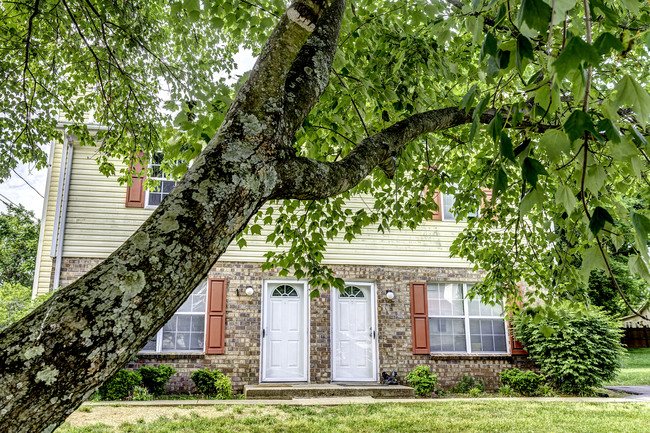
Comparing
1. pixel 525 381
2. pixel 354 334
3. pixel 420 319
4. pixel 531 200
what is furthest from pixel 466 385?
pixel 531 200

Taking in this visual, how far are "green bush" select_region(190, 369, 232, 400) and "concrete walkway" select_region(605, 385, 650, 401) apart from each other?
25.2ft

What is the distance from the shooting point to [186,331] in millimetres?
8867

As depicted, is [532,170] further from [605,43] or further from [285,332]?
[285,332]

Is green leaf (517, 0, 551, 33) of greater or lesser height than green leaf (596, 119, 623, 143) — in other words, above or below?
above

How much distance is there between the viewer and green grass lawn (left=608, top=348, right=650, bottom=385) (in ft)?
37.0

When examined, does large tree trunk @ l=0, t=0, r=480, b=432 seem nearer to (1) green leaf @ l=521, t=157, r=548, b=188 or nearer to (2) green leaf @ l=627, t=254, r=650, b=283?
(1) green leaf @ l=521, t=157, r=548, b=188

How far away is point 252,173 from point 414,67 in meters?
2.83

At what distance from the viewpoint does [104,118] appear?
567 cm

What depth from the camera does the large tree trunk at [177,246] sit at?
3.27 ft

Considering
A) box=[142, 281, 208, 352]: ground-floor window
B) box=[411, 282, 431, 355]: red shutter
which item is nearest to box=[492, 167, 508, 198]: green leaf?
box=[142, 281, 208, 352]: ground-floor window

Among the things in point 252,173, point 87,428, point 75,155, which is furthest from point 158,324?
point 75,155

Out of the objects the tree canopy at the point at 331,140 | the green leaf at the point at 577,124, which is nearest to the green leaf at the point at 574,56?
the tree canopy at the point at 331,140

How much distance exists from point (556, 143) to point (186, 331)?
348 inches

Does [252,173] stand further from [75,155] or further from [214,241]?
[75,155]
